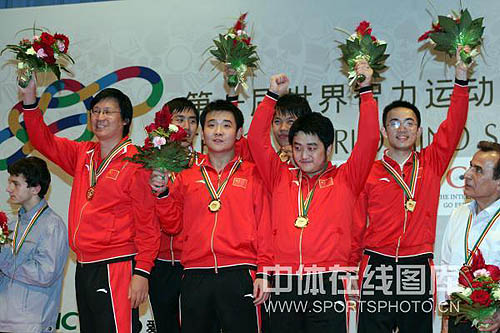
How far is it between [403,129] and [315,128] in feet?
2.49

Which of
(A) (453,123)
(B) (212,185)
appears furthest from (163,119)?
(A) (453,123)

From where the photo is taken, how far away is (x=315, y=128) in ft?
13.8

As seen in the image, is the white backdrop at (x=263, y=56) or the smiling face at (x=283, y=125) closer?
the smiling face at (x=283, y=125)

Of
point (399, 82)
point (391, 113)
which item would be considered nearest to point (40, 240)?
point (391, 113)

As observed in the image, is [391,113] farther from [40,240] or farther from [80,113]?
[80,113]

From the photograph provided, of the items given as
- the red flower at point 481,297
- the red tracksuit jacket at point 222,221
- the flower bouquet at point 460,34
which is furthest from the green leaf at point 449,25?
the red flower at point 481,297

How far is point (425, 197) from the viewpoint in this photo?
4496 mm

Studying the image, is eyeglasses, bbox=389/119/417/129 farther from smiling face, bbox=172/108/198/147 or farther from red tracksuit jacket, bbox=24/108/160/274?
red tracksuit jacket, bbox=24/108/160/274

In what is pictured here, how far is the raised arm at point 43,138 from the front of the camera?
180 inches

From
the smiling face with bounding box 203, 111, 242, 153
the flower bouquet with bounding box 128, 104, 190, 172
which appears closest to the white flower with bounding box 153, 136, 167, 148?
the flower bouquet with bounding box 128, 104, 190, 172

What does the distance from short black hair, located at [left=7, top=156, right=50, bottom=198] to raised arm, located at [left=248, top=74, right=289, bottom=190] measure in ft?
5.52

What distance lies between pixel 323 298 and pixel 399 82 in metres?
2.54

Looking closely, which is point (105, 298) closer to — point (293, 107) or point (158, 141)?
point (158, 141)

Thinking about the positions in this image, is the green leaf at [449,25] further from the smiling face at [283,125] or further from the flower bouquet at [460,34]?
the smiling face at [283,125]
